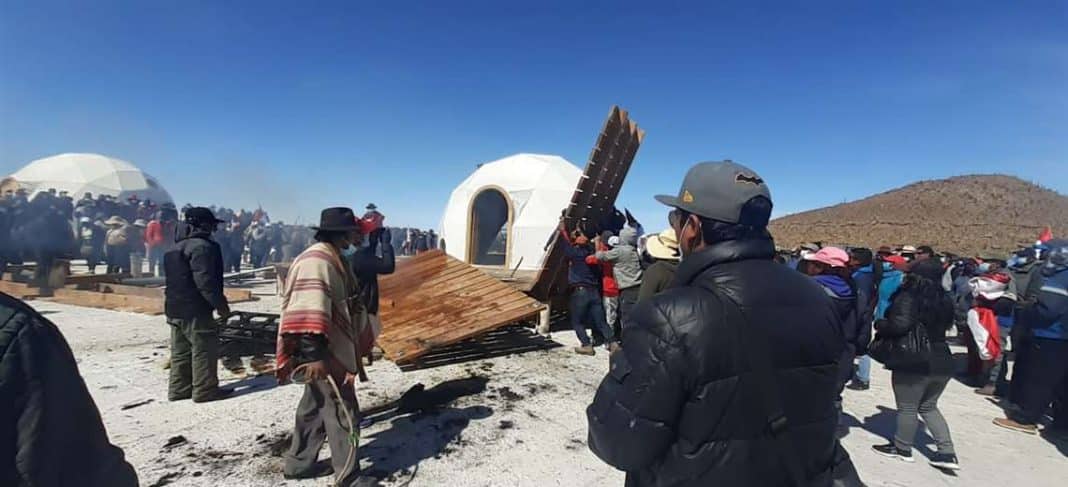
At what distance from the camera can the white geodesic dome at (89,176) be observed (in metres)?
29.9

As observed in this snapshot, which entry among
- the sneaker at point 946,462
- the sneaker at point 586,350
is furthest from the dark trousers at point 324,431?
the sneaker at point 946,462

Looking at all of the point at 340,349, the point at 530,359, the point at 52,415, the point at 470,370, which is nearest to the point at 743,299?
the point at 52,415

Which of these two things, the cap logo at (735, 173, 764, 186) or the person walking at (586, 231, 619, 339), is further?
the person walking at (586, 231, 619, 339)

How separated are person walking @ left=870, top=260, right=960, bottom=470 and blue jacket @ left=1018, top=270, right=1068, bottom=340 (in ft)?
A: 5.05

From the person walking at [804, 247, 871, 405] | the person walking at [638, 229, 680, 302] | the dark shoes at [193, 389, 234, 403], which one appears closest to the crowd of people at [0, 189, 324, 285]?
the dark shoes at [193, 389, 234, 403]

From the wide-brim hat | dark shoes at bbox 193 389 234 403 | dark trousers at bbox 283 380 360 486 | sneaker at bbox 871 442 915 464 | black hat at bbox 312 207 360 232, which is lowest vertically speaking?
sneaker at bbox 871 442 915 464

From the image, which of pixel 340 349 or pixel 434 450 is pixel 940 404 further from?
pixel 340 349

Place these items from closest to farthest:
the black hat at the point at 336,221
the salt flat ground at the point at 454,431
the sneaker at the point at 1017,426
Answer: the black hat at the point at 336,221 < the salt flat ground at the point at 454,431 < the sneaker at the point at 1017,426

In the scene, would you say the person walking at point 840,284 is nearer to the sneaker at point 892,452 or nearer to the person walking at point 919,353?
the person walking at point 919,353

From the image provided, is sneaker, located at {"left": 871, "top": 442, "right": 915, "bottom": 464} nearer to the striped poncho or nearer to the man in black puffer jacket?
the man in black puffer jacket

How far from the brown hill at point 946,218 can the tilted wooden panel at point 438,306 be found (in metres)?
30.3

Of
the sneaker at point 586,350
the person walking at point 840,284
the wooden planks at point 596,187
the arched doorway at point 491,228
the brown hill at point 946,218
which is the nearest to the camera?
the person walking at point 840,284

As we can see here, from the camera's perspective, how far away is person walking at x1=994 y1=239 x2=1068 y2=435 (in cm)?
408

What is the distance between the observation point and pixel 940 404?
512 centimetres
